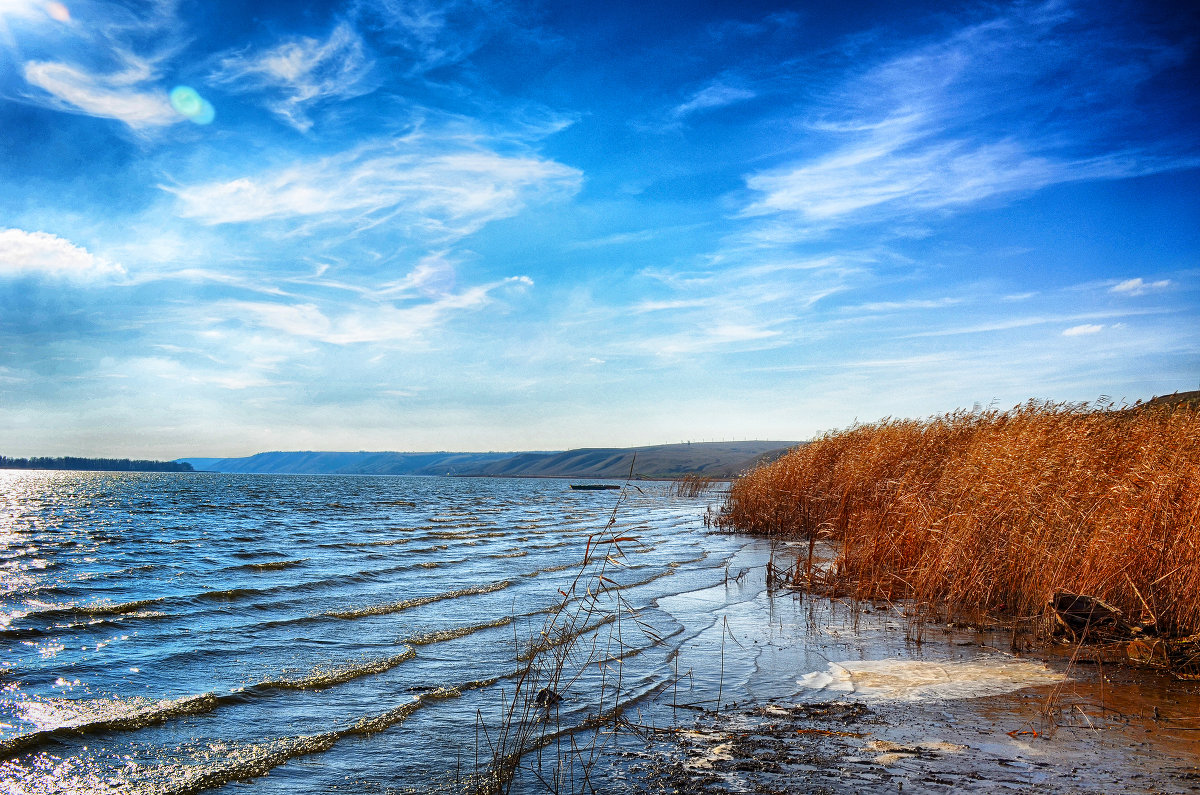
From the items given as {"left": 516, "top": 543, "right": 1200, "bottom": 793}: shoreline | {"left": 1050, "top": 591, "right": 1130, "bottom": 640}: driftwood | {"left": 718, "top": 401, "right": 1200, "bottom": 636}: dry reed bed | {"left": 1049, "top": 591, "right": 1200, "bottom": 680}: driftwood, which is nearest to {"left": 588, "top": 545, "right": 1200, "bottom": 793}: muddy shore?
{"left": 516, "top": 543, "right": 1200, "bottom": 793}: shoreline

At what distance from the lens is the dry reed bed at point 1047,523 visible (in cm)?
859

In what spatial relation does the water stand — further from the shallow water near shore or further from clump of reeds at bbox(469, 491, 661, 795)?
clump of reeds at bbox(469, 491, 661, 795)

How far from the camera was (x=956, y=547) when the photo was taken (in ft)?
36.0

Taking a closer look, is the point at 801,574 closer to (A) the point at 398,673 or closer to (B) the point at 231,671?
(A) the point at 398,673

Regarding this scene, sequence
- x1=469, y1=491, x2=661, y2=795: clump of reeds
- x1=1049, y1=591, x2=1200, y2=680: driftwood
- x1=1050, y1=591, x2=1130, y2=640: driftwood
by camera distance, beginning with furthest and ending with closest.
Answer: x1=1050, y1=591, x2=1130, y2=640: driftwood < x1=1049, y1=591, x2=1200, y2=680: driftwood < x1=469, y1=491, x2=661, y2=795: clump of reeds

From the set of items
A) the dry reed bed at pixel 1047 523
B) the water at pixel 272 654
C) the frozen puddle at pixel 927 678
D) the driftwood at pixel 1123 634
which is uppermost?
the dry reed bed at pixel 1047 523

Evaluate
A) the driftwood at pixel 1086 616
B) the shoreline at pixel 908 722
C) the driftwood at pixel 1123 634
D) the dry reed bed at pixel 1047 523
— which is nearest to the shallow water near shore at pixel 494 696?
the shoreline at pixel 908 722

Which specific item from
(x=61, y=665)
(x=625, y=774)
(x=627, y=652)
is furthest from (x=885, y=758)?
(x=61, y=665)

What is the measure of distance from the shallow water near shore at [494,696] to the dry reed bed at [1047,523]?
129 cm

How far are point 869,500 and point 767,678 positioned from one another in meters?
10.6

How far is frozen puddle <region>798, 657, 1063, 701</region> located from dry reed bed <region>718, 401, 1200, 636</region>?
1.75 m

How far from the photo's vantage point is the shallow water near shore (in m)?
5.43

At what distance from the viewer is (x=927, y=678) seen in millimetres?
7730

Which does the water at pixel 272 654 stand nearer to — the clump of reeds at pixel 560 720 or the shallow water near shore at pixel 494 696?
the shallow water near shore at pixel 494 696
